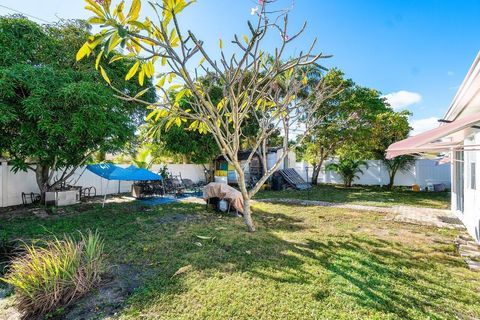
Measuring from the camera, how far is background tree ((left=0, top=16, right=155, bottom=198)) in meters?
8.66

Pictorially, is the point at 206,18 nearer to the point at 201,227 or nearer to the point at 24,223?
the point at 201,227

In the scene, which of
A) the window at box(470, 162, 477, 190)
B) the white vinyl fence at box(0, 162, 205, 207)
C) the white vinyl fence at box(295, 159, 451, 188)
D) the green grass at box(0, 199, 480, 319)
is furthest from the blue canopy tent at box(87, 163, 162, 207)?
the white vinyl fence at box(295, 159, 451, 188)

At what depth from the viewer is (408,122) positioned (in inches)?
719

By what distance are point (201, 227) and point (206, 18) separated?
621cm

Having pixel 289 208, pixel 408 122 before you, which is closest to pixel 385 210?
pixel 289 208

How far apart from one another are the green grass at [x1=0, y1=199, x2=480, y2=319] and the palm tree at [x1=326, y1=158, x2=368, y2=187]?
42.7 feet

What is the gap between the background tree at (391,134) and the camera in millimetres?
17625

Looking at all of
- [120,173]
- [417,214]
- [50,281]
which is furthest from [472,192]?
[120,173]

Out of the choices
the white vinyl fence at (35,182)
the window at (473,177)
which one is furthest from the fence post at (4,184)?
the window at (473,177)

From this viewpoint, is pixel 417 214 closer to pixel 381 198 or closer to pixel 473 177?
pixel 473 177

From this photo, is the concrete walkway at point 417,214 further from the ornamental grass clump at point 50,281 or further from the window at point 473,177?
the ornamental grass clump at point 50,281

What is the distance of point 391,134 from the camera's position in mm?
18297

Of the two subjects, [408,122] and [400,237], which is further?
[408,122]

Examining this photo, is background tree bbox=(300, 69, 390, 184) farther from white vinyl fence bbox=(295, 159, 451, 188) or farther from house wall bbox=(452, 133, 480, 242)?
house wall bbox=(452, 133, 480, 242)
